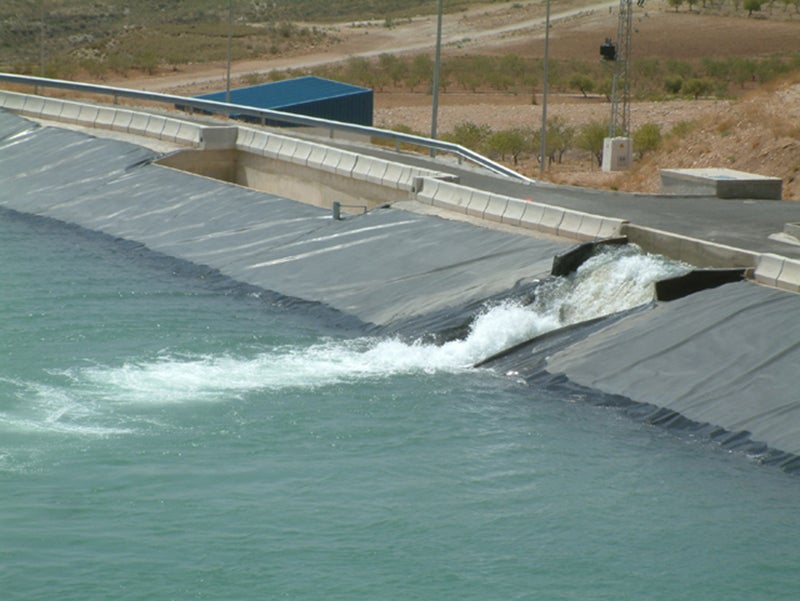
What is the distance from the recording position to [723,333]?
1964 cm

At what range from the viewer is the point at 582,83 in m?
88.1

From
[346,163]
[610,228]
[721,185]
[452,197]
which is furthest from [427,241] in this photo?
[721,185]

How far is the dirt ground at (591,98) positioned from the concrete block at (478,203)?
12.1m

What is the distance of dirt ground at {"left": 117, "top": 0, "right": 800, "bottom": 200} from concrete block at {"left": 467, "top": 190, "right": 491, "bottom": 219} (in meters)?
12.1

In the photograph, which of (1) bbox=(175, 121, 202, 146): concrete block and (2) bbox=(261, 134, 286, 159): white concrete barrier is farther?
(1) bbox=(175, 121, 202, 146): concrete block

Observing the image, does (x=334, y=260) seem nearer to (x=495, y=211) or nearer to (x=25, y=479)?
(x=495, y=211)

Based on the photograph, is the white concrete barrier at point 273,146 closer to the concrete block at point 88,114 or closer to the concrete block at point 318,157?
the concrete block at point 318,157

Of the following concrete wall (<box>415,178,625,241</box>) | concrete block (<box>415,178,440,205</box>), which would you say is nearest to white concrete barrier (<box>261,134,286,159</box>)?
concrete block (<box>415,178,440,205</box>)

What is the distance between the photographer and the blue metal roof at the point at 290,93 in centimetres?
5306

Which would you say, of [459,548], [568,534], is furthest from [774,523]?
[459,548]

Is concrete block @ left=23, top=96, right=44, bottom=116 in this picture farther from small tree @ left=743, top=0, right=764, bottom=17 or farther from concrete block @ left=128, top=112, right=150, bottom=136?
small tree @ left=743, top=0, right=764, bottom=17

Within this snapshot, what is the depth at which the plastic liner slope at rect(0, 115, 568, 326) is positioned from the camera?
24.9m

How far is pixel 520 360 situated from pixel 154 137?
70.7 ft

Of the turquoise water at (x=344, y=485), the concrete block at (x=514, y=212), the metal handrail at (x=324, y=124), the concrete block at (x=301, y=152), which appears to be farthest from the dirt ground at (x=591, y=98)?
the turquoise water at (x=344, y=485)
